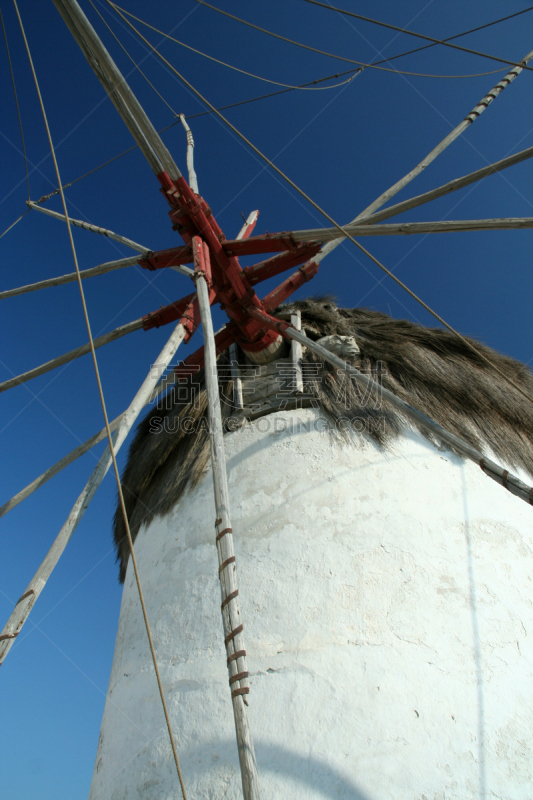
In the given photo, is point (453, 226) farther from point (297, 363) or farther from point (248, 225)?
point (248, 225)

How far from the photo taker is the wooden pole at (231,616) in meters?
1.48

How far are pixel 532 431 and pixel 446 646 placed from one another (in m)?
1.93

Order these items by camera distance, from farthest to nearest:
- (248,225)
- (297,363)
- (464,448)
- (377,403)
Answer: (248,225), (297,363), (377,403), (464,448)

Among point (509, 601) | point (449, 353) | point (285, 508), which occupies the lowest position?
point (509, 601)

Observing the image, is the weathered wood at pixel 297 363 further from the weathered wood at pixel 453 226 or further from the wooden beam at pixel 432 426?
the weathered wood at pixel 453 226

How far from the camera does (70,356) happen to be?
3592mm

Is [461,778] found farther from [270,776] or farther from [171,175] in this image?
[171,175]

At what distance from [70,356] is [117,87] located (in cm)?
170

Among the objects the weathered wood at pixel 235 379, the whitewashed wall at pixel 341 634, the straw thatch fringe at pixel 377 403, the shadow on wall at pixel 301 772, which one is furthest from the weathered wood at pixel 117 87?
the shadow on wall at pixel 301 772

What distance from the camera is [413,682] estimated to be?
221cm

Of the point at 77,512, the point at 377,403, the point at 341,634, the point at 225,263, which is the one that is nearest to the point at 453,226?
the point at 377,403

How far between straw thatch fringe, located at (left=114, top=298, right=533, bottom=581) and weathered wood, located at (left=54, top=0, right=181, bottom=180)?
1.63 meters

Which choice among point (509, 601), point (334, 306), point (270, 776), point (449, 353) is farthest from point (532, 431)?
point (270, 776)

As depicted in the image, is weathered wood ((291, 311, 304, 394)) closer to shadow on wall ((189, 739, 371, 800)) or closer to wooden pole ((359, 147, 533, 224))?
wooden pole ((359, 147, 533, 224))
